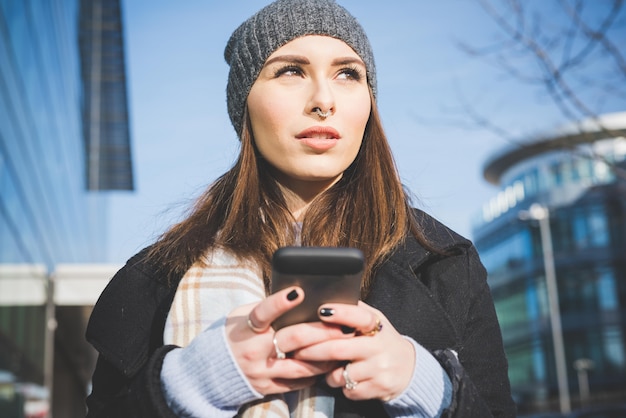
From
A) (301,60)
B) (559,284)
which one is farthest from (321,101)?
(559,284)

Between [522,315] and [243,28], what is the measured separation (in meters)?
47.1

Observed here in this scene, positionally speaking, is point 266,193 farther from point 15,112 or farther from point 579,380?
point 579,380

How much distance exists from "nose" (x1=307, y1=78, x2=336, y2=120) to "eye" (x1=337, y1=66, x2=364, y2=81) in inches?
4.6

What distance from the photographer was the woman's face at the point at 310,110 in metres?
1.85

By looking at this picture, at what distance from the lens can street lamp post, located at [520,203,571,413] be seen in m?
36.5

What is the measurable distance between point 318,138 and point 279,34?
35 cm

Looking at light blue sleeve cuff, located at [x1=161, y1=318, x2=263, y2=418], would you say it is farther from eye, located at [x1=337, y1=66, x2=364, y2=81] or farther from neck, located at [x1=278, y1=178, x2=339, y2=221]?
eye, located at [x1=337, y1=66, x2=364, y2=81]

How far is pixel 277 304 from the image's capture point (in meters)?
1.31

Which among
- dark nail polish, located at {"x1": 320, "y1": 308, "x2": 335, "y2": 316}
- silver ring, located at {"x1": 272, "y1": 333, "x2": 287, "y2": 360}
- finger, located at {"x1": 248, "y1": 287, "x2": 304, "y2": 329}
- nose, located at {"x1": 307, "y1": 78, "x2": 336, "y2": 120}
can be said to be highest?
nose, located at {"x1": 307, "y1": 78, "x2": 336, "y2": 120}

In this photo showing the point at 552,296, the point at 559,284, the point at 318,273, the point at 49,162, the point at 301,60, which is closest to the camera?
the point at 318,273

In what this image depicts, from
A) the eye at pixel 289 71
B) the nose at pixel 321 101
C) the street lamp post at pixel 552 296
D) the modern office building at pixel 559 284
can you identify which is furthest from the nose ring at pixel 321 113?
the modern office building at pixel 559 284

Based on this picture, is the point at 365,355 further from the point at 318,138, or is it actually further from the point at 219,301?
the point at 318,138

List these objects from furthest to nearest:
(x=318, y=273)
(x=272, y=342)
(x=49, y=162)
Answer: (x=49, y=162), (x=272, y=342), (x=318, y=273)

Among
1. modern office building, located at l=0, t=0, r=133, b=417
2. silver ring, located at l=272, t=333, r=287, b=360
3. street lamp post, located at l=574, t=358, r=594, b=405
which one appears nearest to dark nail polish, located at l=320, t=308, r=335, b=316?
silver ring, located at l=272, t=333, r=287, b=360
